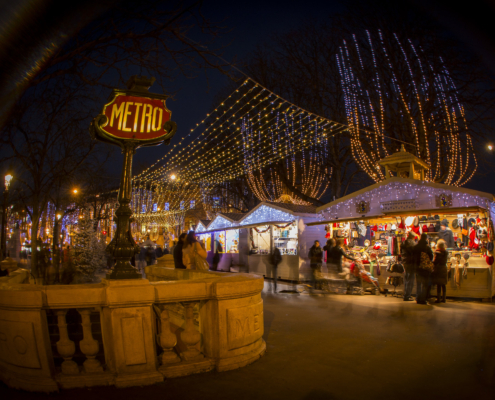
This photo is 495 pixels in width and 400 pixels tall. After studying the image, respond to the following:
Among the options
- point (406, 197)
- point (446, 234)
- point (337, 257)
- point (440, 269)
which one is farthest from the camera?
point (406, 197)

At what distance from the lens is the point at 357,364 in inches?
185

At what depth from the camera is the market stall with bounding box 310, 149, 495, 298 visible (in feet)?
Answer: 34.7

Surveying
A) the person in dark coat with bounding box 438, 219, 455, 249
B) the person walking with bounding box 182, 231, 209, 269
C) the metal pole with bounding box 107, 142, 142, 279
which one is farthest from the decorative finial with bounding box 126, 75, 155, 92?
the person in dark coat with bounding box 438, 219, 455, 249

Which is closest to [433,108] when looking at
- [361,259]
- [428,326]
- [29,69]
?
[361,259]

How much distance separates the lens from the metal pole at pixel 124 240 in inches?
183

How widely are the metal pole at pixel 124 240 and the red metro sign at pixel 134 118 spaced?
187 millimetres

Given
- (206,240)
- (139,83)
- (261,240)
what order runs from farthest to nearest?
(206,240), (261,240), (139,83)

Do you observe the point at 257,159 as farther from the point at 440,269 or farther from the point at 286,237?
the point at 440,269

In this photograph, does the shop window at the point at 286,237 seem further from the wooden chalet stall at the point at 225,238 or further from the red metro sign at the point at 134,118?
the red metro sign at the point at 134,118

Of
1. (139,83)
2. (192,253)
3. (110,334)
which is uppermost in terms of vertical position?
(139,83)

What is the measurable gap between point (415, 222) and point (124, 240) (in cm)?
1012

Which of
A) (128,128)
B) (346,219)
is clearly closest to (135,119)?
(128,128)

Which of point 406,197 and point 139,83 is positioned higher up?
point 139,83

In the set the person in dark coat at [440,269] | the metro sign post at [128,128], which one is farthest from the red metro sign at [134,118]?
the person in dark coat at [440,269]
